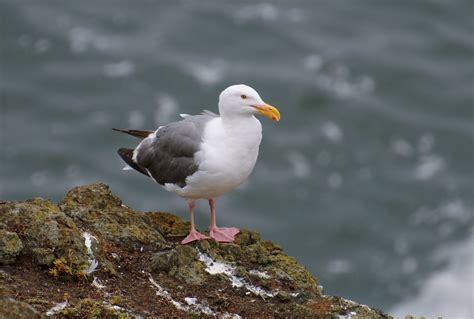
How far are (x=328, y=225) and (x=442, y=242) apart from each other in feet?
15.0

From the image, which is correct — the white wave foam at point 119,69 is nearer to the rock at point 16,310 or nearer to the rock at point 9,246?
the rock at point 9,246

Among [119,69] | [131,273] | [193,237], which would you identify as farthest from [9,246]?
[119,69]

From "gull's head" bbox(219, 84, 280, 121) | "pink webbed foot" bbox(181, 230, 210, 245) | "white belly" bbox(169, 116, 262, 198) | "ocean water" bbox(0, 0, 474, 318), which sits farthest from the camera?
"ocean water" bbox(0, 0, 474, 318)

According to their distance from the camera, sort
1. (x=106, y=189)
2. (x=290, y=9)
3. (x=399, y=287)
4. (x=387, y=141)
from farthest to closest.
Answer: (x=290, y=9) → (x=387, y=141) → (x=399, y=287) → (x=106, y=189)

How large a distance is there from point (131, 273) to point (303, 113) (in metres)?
33.5

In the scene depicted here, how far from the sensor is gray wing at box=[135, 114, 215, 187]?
13.0 metres

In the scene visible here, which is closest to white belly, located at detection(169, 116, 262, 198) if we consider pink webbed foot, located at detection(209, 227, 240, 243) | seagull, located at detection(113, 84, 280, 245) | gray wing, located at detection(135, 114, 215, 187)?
seagull, located at detection(113, 84, 280, 245)

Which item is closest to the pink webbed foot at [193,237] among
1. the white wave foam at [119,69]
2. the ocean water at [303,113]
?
the ocean water at [303,113]

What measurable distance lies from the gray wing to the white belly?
0.15 m

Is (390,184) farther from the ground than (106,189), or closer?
farther from the ground

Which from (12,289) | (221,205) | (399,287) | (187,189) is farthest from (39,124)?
(12,289)

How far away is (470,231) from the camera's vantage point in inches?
1478

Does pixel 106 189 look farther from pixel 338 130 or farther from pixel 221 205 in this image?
pixel 338 130

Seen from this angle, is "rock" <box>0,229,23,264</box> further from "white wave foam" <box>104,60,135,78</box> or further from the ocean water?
"white wave foam" <box>104,60,135,78</box>
